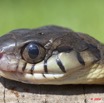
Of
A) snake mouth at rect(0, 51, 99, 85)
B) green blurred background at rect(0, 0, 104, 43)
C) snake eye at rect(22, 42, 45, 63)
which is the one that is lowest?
green blurred background at rect(0, 0, 104, 43)

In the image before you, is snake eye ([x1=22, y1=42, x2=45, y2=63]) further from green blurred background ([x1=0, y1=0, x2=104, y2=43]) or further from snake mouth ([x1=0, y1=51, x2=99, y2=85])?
green blurred background ([x1=0, y1=0, x2=104, y2=43])

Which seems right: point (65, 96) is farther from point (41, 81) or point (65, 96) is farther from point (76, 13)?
point (76, 13)

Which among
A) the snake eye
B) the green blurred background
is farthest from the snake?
the green blurred background

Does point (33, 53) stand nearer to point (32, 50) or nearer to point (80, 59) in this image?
point (32, 50)

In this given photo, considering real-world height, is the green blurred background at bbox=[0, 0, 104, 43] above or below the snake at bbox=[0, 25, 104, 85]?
below

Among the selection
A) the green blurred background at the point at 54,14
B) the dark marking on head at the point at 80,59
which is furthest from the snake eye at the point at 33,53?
the green blurred background at the point at 54,14

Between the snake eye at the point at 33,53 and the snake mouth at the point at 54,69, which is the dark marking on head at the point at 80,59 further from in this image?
the snake eye at the point at 33,53

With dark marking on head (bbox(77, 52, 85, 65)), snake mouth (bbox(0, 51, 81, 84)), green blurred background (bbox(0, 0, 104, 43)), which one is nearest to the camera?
snake mouth (bbox(0, 51, 81, 84))

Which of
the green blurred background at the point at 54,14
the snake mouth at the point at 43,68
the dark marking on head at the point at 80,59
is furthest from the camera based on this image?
the green blurred background at the point at 54,14
